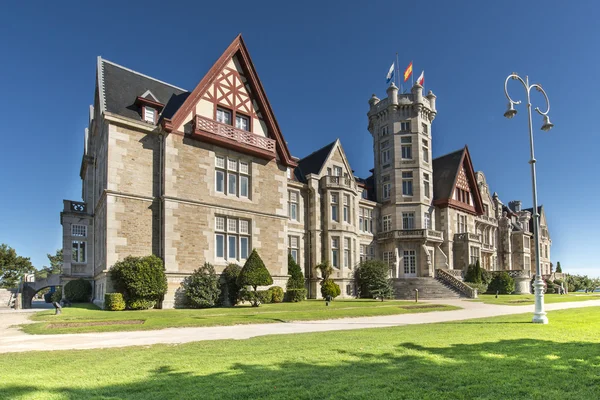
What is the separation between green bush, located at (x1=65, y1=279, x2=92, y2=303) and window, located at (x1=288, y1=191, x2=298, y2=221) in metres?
15.2

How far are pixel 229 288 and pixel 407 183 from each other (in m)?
24.0

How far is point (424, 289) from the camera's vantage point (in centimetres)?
3591

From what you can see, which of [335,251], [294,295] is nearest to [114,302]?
[294,295]

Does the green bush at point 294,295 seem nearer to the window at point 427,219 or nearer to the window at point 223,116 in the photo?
the window at point 223,116

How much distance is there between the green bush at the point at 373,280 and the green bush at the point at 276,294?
1043 cm

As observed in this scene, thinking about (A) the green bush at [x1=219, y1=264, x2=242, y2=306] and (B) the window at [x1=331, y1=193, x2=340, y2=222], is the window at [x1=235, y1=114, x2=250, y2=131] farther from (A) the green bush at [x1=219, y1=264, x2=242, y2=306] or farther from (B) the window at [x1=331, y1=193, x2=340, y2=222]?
(B) the window at [x1=331, y1=193, x2=340, y2=222]

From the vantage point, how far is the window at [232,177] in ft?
85.7

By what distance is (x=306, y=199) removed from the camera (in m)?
35.0

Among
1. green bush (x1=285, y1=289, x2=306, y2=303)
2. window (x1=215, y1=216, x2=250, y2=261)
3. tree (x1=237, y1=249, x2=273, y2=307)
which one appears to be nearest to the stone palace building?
window (x1=215, y1=216, x2=250, y2=261)

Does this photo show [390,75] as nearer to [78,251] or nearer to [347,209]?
[347,209]

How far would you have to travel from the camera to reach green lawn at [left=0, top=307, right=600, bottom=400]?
5383 mm

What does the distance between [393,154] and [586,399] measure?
3817cm

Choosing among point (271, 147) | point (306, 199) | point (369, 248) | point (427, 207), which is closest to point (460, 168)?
point (427, 207)

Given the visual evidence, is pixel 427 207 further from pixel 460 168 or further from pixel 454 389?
pixel 454 389
